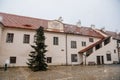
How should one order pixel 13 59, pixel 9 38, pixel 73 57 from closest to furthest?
pixel 13 59 < pixel 9 38 < pixel 73 57

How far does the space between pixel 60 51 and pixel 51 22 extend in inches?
128

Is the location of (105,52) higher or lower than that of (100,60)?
A: higher

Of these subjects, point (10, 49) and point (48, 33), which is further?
point (48, 33)

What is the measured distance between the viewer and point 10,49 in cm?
1056

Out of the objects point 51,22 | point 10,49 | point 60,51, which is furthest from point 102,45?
point 10,49

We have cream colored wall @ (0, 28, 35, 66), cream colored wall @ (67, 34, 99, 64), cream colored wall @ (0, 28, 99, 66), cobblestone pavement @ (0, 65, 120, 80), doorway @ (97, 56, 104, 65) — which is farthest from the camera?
doorway @ (97, 56, 104, 65)

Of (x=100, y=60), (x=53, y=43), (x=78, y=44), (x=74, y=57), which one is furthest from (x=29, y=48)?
(x=100, y=60)

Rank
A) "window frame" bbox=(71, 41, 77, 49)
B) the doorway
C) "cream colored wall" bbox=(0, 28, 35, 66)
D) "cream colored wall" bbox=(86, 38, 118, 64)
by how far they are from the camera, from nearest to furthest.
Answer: "cream colored wall" bbox=(0, 28, 35, 66), "window frame" bbox=(71, 41, 77, 49), "cream colored wall" bbox=(86, 38, 118, 64), the doorway

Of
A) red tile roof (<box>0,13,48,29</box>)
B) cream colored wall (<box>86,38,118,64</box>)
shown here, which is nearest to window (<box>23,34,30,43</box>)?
red tile roof (<box>0,13,48,29</box>)

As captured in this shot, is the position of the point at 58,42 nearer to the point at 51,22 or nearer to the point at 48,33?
the point at 48,33

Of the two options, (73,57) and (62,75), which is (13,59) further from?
(73,57)

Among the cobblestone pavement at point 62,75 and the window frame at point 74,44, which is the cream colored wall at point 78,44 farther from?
the cobblestone pavement at point 62,75

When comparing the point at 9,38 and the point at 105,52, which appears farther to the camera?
the point at 105,52

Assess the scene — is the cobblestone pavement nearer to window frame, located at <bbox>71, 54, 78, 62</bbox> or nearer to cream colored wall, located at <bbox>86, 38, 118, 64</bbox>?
window frame, located at <bbox>71, 54, 78, 62</bbox>
